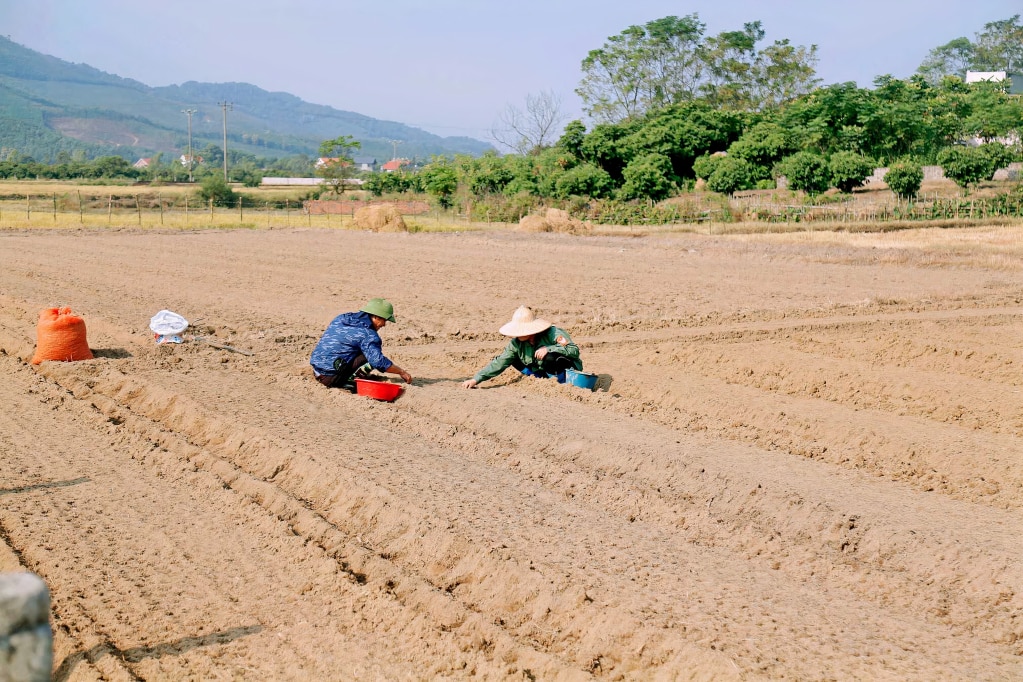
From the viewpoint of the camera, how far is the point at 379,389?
991 cm

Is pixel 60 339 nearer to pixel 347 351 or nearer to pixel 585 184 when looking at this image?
pixel 347 351

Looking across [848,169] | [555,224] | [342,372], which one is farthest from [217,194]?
[342,372]

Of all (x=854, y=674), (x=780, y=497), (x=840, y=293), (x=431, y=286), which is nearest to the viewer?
(x=854, y=674)

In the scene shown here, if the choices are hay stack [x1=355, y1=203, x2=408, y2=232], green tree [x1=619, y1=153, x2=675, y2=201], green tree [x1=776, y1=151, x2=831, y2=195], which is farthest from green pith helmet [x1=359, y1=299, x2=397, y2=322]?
green tree [x1=619, y1=153, x2=675, y2=201]

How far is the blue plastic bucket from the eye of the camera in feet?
34.2

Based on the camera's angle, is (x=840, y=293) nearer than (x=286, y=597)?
No

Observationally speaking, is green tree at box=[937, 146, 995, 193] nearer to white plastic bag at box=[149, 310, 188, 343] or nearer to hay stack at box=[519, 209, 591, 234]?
hay stack at box=[519, 209, 591, 234]

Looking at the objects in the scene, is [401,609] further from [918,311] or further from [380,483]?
[918,311]

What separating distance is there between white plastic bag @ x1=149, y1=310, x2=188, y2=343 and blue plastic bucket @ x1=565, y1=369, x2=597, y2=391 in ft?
18.9

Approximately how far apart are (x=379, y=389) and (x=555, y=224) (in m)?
29.4

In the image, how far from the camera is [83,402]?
32.8ft

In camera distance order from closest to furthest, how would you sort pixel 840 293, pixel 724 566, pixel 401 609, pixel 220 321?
pixel 401 609
pixel 724 566
pixel 220 321
pixel 840 293

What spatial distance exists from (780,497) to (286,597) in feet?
11.3

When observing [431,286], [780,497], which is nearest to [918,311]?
[431,286]
